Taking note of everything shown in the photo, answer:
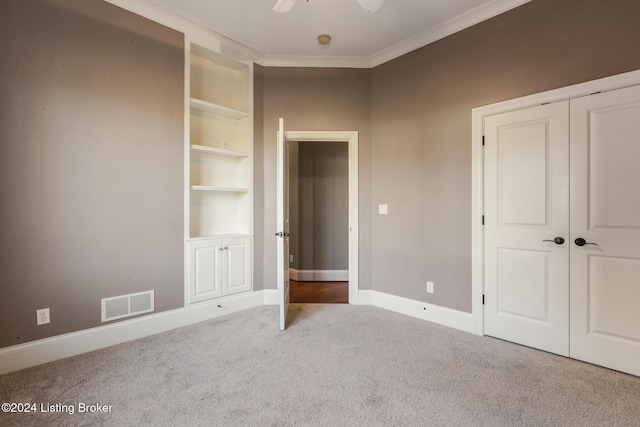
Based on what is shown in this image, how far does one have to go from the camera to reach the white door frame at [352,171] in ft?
11.6

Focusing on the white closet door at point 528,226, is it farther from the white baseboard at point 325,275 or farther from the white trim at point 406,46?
the white baseboard at point 325,275

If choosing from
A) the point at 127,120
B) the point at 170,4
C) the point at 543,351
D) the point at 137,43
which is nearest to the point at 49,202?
the point at 127,120

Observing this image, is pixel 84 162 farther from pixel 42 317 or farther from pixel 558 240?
pixel 558 240

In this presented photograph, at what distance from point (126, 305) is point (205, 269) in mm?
756

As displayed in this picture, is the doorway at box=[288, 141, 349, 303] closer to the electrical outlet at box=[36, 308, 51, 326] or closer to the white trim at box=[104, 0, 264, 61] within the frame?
the white trim at box=[104, 0, 264, 61]

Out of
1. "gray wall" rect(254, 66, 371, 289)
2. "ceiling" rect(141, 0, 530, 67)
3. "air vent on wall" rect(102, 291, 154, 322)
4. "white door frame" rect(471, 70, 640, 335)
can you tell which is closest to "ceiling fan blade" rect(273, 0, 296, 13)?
"ceiling" rect(141, 0, 530, 67)

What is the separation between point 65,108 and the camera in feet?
7.43

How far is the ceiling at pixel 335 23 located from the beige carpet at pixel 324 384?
9.88 ft

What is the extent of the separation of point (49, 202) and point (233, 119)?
6.73 ft

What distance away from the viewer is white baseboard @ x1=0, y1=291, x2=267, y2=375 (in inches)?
81.8

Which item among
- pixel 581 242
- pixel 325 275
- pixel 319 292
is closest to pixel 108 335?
pixel 319 292

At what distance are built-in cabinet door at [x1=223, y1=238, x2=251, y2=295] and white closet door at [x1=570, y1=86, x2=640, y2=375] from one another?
3.11m

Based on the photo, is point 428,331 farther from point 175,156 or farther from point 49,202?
point 49,202

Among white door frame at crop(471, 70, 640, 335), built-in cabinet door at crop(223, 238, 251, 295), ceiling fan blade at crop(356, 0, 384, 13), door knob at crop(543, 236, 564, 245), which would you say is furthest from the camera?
built-in cabinet door at crop(223, 238, 251, 295)
